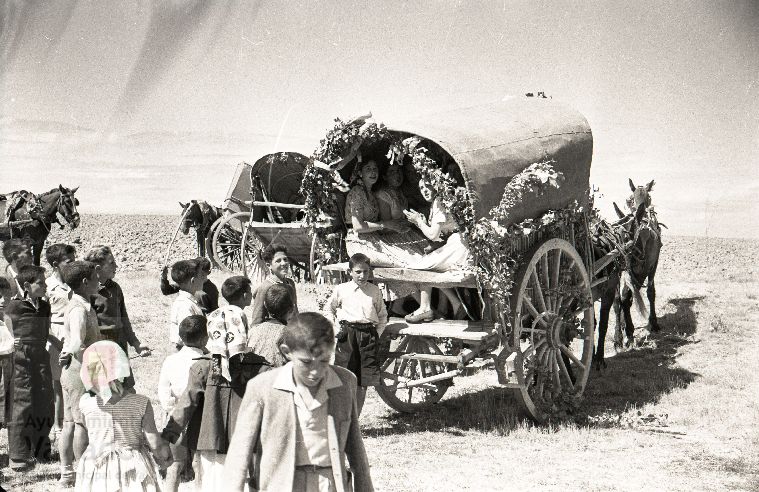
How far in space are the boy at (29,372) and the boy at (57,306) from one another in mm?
243

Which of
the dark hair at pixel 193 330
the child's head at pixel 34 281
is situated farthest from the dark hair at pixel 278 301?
the child's head at pixel 34 281

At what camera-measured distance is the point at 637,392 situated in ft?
30.0

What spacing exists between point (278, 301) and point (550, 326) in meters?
4.04

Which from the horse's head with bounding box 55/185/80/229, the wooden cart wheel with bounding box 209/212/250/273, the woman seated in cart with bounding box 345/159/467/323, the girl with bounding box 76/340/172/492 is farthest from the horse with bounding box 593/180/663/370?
the horse's head with bounding box 55/185/80/229

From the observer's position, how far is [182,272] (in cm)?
586

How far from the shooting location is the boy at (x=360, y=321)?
6863 millimetres

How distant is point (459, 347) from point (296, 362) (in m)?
4.97

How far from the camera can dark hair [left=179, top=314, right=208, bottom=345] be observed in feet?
15.0

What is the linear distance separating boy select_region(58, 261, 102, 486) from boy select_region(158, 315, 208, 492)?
0.98 meters

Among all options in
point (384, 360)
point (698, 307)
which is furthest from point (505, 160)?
point (698, 307)

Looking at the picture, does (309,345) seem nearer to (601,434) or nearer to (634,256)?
(601,434)

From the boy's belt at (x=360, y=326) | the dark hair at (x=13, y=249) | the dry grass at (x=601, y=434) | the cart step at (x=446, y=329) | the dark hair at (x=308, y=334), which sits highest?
the dark hair at (x=13, y=249)

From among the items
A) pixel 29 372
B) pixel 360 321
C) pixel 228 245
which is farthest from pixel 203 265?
pixel 228 245

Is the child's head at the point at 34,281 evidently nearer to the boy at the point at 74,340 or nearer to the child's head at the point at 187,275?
the boy at the point at 74,340
